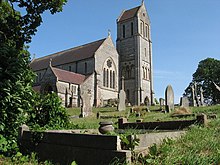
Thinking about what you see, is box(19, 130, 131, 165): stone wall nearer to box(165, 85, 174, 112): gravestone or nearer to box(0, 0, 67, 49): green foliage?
box(0, 0, 67, 49): green foliage

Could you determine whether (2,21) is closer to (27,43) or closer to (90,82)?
(27,43)

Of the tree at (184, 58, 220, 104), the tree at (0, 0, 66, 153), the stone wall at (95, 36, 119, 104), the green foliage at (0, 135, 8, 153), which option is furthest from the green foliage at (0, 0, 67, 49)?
the tree at (184, 58, 220, 104)

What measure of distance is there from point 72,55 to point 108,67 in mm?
8948

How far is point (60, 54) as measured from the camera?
5706 cm

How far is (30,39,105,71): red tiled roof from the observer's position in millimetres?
48503

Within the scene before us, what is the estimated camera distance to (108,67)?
49.2m

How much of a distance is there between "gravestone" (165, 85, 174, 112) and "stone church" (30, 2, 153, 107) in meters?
22.6

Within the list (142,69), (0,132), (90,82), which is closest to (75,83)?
(90,82)

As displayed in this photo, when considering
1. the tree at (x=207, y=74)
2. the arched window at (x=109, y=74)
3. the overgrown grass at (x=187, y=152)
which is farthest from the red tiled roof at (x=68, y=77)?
the overgrown grass at (x=187, y=152)

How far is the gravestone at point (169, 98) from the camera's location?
1908cm

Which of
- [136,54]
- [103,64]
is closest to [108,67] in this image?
[103,64]

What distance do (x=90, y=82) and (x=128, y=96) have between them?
10731 mm

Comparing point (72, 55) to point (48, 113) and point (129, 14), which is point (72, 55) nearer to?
point (129, 14)

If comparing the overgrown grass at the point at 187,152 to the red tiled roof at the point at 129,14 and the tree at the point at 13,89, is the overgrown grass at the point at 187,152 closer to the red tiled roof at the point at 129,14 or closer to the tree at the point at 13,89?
the tree at the point at 13,89
